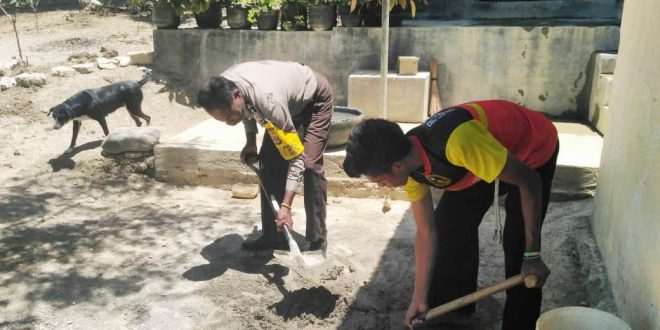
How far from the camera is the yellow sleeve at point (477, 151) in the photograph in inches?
74.7

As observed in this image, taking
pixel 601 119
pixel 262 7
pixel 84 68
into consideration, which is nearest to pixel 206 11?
pixel 262 7

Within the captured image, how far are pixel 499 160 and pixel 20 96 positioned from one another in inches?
272

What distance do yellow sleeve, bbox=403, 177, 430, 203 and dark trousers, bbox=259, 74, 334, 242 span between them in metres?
1.21

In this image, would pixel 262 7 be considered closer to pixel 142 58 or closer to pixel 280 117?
pixel 142 58

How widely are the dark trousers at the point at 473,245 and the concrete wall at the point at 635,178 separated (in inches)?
16.3

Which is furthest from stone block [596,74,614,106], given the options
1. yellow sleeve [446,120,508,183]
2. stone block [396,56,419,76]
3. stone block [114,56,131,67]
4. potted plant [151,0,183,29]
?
stone block [114,56,131,67]

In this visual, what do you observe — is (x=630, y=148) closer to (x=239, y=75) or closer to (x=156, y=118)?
(x=239, y=75)

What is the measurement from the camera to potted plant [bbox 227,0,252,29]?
7023 mm

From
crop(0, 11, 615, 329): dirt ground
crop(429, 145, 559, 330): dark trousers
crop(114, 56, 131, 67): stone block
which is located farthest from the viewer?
crop(114, 56, 131, 67): stone block

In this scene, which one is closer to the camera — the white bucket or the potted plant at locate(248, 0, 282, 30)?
the white bucket

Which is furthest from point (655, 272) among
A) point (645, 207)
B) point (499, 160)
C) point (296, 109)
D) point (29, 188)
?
point (29, 188)

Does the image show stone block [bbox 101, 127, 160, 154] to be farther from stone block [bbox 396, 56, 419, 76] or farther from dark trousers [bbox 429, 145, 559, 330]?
dark trousers [bbox 429, 145, 559, 330]

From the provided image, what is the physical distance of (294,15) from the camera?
6918 mm

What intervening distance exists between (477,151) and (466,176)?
336 millimetres
